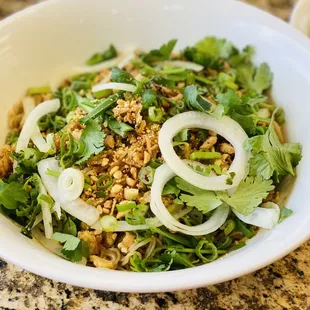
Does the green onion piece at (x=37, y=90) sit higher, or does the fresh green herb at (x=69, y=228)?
the green onion piece at (x=37, y=90)

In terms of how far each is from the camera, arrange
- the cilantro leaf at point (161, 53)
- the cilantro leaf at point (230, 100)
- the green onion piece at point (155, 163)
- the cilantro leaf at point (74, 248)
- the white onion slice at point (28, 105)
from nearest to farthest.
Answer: the cilantro leaf at point (74, 248) < the green onion piece at point (155, 163) < the cilantro leaf at point (230, 100) < the white onion slice at point (28, 105) < the cilantro leaf at point (161, 53)

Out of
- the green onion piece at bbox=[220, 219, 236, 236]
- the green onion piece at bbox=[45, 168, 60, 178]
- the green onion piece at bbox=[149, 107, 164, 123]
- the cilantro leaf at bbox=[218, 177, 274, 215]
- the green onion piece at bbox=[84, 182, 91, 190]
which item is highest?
the green onion piece at bbox=[149, 107, 164, 123]

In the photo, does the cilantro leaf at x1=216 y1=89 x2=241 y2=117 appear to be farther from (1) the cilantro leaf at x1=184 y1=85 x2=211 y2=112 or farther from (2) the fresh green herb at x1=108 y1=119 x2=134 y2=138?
(2) the fresh green herb at x1=108 y1=119 x2=134 y2=138

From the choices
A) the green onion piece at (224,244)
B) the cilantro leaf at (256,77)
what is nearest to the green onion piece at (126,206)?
the green onion piece at (224,244)

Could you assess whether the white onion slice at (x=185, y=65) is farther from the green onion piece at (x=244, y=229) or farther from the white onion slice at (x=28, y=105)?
the green onion piece at (x=244, y=229)

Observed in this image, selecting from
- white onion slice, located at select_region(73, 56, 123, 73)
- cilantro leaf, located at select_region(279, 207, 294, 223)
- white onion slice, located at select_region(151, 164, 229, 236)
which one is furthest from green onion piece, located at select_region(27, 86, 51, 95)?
cilantro leaf, located at select_region(279, 207, 294, 223)

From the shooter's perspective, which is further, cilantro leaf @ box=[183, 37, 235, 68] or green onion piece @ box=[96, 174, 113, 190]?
cilantro leaf @ box=[183, 37, 235, 68]

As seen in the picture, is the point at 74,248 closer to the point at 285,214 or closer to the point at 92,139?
the point at 92,139
